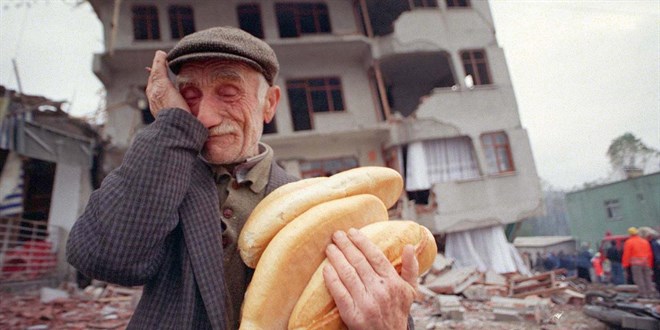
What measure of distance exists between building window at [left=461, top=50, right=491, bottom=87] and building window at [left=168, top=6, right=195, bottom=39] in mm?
10724

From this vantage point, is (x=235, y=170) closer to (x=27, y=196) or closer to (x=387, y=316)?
(x=387, y=316)

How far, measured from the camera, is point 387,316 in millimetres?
1108

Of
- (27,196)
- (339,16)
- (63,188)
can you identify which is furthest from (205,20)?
(27,196)

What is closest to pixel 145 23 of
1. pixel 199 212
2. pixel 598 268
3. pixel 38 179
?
Answer: pixel 38 179

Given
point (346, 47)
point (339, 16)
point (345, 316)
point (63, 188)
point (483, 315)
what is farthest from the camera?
point (339, 16)

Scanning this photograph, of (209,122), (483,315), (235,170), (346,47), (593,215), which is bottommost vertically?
(483,315)

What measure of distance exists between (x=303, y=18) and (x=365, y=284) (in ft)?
48.2

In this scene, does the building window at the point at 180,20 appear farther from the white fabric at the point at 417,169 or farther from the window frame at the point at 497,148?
the window frame at the point at 497,148

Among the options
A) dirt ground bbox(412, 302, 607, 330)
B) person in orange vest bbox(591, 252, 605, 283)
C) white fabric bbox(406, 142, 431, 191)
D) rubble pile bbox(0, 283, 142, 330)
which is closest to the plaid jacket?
rubble pile bbox(0, 283, 142, 330)

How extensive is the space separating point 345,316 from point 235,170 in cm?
79

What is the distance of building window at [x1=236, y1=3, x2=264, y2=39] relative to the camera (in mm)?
13133

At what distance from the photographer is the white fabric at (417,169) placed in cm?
1194

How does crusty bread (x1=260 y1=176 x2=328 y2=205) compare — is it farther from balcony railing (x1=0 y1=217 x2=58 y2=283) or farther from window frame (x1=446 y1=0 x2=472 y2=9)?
window frame (x1=446 y1=0 x2=472 y2=9)

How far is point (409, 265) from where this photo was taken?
1213 millimetres
